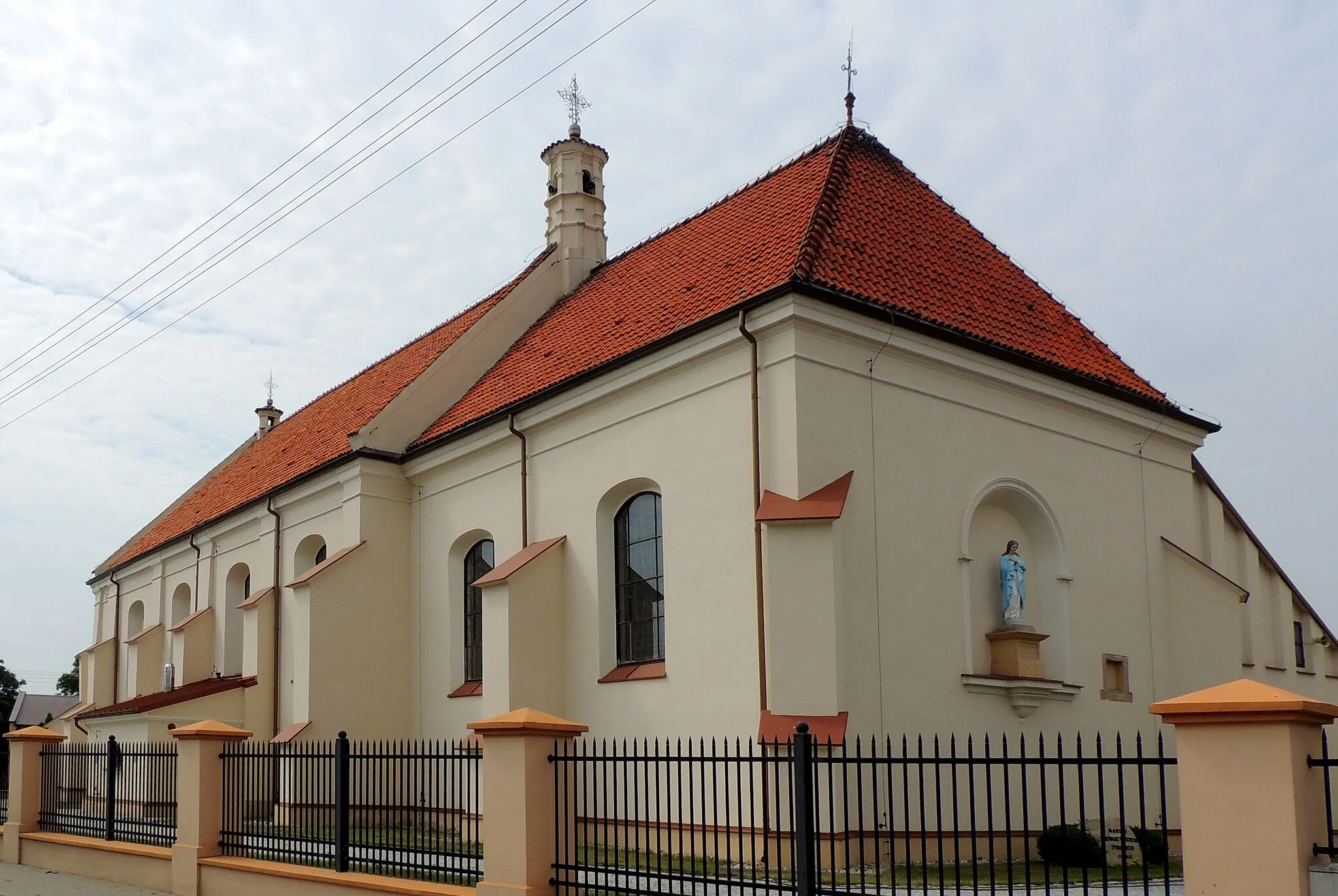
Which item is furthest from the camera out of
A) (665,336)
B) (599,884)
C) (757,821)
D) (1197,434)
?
(1197,434)

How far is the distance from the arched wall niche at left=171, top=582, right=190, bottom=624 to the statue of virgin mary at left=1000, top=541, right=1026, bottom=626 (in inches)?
815

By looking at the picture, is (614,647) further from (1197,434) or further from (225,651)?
(225,651)

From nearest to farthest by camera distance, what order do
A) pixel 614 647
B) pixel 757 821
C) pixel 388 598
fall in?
pixel 757 821 → pixel 614 647 → pixel 388 598

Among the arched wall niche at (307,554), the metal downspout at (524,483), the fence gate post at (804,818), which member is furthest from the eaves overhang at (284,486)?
the fence gate post at (804,818)

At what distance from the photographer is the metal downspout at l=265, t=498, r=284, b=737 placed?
23.0 meters

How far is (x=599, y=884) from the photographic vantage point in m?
10.5

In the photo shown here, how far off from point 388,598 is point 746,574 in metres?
8.79

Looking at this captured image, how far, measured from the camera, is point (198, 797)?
47.3 feet

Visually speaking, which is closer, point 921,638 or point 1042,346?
point 921,638

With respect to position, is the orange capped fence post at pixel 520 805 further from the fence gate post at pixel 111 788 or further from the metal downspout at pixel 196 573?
the metal downspout at pixel 196 573

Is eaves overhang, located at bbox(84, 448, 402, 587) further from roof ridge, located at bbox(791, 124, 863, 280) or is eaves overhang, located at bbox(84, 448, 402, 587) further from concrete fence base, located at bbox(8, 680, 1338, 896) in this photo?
roof ridge, located at bbox(791, 124, 863, 280)

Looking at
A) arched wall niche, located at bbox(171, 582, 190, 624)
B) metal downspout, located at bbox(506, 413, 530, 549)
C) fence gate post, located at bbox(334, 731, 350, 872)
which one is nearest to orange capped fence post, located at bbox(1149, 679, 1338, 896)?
fence gate post, located at bbox(334, 731, 350, 872)

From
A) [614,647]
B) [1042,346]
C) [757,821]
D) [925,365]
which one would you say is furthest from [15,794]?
[1042,346]

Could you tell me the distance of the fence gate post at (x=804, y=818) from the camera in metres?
8.91
